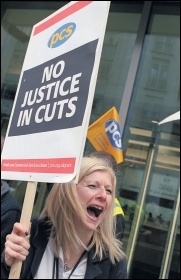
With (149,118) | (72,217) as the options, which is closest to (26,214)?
(72,217)

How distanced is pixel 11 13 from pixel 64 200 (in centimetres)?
373

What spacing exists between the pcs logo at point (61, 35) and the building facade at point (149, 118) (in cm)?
248

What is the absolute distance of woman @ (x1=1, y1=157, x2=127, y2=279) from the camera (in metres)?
1.37

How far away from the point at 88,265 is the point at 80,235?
0.10m

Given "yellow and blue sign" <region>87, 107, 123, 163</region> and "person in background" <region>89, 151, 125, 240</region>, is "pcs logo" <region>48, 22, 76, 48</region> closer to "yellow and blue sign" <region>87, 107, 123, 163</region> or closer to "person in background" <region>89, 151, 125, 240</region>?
"person in background" <region>89, 151, 125, 240</region>

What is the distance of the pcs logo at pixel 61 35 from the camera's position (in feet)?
4.36

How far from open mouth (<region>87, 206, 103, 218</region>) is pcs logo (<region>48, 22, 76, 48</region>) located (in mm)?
524

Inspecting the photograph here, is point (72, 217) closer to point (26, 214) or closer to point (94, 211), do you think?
point (94, 211)

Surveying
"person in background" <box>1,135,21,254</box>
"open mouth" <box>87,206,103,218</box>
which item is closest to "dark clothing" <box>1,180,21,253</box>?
"person in background" <box>1,135,21,254</box>

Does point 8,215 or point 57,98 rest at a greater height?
point 57,98

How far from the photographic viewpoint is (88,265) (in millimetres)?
1400

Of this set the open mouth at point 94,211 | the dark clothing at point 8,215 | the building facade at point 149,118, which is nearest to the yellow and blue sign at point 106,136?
the dark clothing at point 8,215

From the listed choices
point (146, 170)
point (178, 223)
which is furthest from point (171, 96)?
point (178, 223)

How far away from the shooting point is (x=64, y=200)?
140 cm
